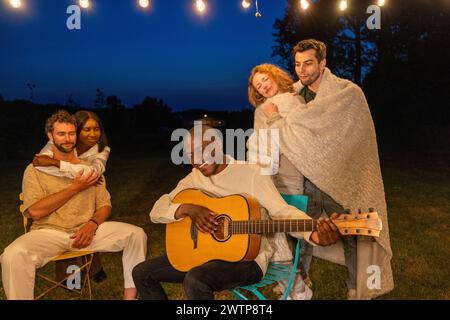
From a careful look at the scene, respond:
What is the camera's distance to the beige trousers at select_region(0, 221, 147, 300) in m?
3.20

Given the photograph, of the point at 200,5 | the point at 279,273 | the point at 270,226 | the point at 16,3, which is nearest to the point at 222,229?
the point at 270,226

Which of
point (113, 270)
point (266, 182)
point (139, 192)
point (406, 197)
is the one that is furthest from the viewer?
point (139, 192)

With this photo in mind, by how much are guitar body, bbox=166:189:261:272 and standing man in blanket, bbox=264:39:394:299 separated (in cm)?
66

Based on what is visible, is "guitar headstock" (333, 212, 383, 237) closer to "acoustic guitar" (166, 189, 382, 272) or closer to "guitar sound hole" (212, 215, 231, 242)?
"acoustic guitar" (166, 189, 382, 272)

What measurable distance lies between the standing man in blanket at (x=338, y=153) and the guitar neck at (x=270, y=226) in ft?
2.22

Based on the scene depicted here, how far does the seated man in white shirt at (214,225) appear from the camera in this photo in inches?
114

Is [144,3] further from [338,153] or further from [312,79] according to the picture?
[338,153]

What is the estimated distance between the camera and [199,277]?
2898 mm

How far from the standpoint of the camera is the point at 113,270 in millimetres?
5188

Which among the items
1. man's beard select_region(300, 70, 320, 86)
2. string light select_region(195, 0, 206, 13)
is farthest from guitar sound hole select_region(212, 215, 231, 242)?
string light select_region(195, 0, 206, 13)

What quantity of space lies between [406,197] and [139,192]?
601 cm

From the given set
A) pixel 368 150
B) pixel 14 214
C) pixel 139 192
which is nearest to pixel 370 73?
pixel 139 192

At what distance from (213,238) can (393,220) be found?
16.6 ft
